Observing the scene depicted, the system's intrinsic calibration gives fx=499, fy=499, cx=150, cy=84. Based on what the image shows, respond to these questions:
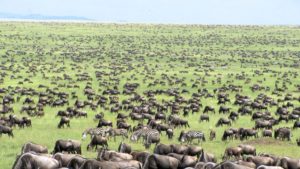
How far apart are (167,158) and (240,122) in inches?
765

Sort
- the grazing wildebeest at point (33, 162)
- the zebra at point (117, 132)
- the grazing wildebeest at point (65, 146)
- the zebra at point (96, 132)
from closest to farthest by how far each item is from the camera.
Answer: the grazing wildebeest at point (33, 162) < the grazing wildebeest at point (65, 146) < the zebra at point (96, 132) < the zebra at point (117, 132)

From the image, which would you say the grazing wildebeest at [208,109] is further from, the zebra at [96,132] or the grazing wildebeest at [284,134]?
the zebra at [96,132]

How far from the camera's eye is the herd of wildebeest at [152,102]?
21641 mm

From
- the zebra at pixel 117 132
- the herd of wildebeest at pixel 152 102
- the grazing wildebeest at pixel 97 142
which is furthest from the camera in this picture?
the zebra at pixel 117 132

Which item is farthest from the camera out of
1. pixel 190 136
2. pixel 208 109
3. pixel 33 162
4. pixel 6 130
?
pixel 208 109

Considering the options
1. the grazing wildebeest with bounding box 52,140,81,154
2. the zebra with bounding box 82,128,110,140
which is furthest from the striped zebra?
the grazing wildebeest with bounding box 52,140,81,154

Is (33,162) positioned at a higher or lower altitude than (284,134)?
higher

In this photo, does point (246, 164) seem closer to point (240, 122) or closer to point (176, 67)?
point (240, 122)

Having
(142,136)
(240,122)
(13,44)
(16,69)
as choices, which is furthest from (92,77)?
(13,44)

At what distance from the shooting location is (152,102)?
4541cm

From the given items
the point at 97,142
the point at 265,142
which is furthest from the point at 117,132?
the point at 265,142

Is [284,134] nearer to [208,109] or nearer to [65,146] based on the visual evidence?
[208,109]

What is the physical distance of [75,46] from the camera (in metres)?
123

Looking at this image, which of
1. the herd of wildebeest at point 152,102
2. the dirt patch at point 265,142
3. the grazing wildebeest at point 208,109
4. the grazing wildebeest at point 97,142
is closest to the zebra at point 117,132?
the herd of wildebeest at point 152,102
